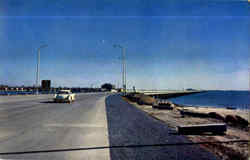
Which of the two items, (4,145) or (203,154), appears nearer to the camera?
(203,154)

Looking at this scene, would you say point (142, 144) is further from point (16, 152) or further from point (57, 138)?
point (16, 152)

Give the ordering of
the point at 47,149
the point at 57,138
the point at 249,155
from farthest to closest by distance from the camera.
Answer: the point at 57,138
the point at 47,149
the point at 249,155

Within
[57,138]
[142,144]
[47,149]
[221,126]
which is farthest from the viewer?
[221,126]

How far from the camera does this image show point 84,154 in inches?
199

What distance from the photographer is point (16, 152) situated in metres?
5.02

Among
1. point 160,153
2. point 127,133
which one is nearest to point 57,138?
point 127,133

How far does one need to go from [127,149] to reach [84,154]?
1148 mm

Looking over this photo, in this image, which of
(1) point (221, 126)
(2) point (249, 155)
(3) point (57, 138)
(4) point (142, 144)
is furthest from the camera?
(1) point (221, 126)

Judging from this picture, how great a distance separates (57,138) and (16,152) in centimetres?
160

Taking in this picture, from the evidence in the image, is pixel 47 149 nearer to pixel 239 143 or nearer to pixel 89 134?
pixel 89 134

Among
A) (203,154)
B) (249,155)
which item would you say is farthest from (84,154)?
(249,155)

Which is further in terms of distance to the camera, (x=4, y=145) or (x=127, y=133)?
(x=127, y=133)

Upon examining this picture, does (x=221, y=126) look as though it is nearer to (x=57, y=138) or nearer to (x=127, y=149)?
(x=127, y=149)

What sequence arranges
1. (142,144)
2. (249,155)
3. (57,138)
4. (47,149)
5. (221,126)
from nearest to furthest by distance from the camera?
(249,155) < (47,149) < (142,144) < (57,138) < (221,126)
